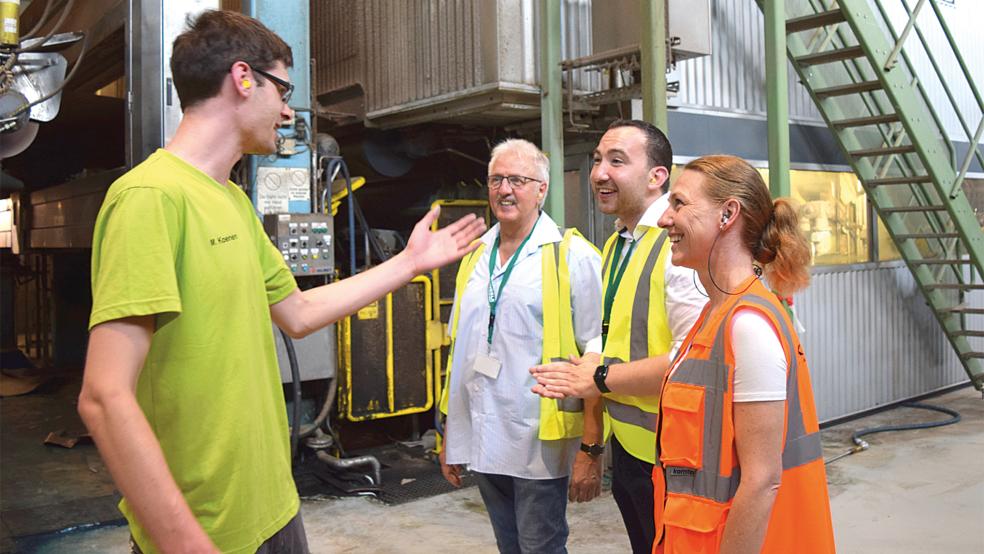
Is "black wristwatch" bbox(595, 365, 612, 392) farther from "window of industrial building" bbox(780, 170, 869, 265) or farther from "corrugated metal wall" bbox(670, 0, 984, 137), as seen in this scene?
"window of industrial building" bbox(780, 170, 869, 265)

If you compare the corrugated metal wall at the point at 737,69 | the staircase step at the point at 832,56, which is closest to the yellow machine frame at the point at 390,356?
the corrugated metal wall at the point at 737,69

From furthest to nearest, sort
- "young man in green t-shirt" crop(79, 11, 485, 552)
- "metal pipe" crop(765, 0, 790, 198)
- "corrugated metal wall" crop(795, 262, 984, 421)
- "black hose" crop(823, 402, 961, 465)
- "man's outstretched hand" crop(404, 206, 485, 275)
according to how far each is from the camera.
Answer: "corrugated metal wall" crop(795, 262, 984, 421) < "black hose" crop(823, 402, 961, 465) < "metal pipe" crop(765, 0, 790, 198) < "man's outstretched hand" crop(404, 206, 485, 275) < "young man in green t-shirt" crop(79, 11, 485, 552)

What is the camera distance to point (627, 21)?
528cm

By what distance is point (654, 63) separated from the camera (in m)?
4.62

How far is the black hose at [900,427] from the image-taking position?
646 centimetres

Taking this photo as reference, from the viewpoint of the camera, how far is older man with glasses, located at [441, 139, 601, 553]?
2.78 m

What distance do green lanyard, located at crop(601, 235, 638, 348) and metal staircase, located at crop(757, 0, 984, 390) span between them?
398 cm

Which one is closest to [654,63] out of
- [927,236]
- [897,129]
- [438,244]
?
[438,244]

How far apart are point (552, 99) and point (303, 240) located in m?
1.86

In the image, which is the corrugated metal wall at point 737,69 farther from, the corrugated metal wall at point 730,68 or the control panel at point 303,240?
the control panel at point 303,240

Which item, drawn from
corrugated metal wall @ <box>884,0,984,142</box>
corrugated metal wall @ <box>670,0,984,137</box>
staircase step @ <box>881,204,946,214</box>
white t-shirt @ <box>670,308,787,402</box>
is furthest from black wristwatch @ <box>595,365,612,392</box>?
corrugated metal wall @ <box>884,0,984,142</box>

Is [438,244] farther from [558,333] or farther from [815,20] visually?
[815,20]

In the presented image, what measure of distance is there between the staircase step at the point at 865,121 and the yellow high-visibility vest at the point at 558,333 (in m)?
4.49

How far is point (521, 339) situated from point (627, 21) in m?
3.14
